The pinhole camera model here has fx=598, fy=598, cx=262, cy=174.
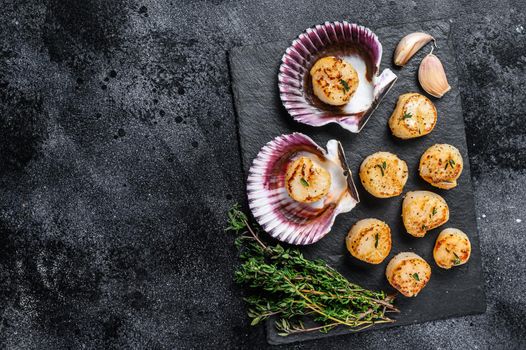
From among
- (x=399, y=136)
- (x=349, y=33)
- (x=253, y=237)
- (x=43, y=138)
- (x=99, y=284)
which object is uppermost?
(x=349, y=33)

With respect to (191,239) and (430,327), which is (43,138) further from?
(430,327)

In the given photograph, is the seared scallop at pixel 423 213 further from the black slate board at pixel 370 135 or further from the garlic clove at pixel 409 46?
the garlic clove at pixel 409 46

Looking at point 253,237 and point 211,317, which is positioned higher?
point 253,237

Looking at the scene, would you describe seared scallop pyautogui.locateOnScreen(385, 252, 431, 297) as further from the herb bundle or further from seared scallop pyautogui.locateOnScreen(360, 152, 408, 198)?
seared scallop pyautogui.locateOnScreen(360, 152, 408, 198)

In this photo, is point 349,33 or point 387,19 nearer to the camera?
point 349,33

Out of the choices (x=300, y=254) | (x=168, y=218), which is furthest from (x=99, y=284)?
(x=300, y=254)

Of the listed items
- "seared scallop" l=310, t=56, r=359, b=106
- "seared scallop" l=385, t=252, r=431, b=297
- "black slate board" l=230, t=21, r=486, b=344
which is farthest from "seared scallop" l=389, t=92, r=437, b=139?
"seared scallop" l=385, t=252, r=431, b=297

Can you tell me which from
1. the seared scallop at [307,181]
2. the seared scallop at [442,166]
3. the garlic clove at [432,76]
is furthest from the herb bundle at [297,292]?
the garlic clove at [432,76]
